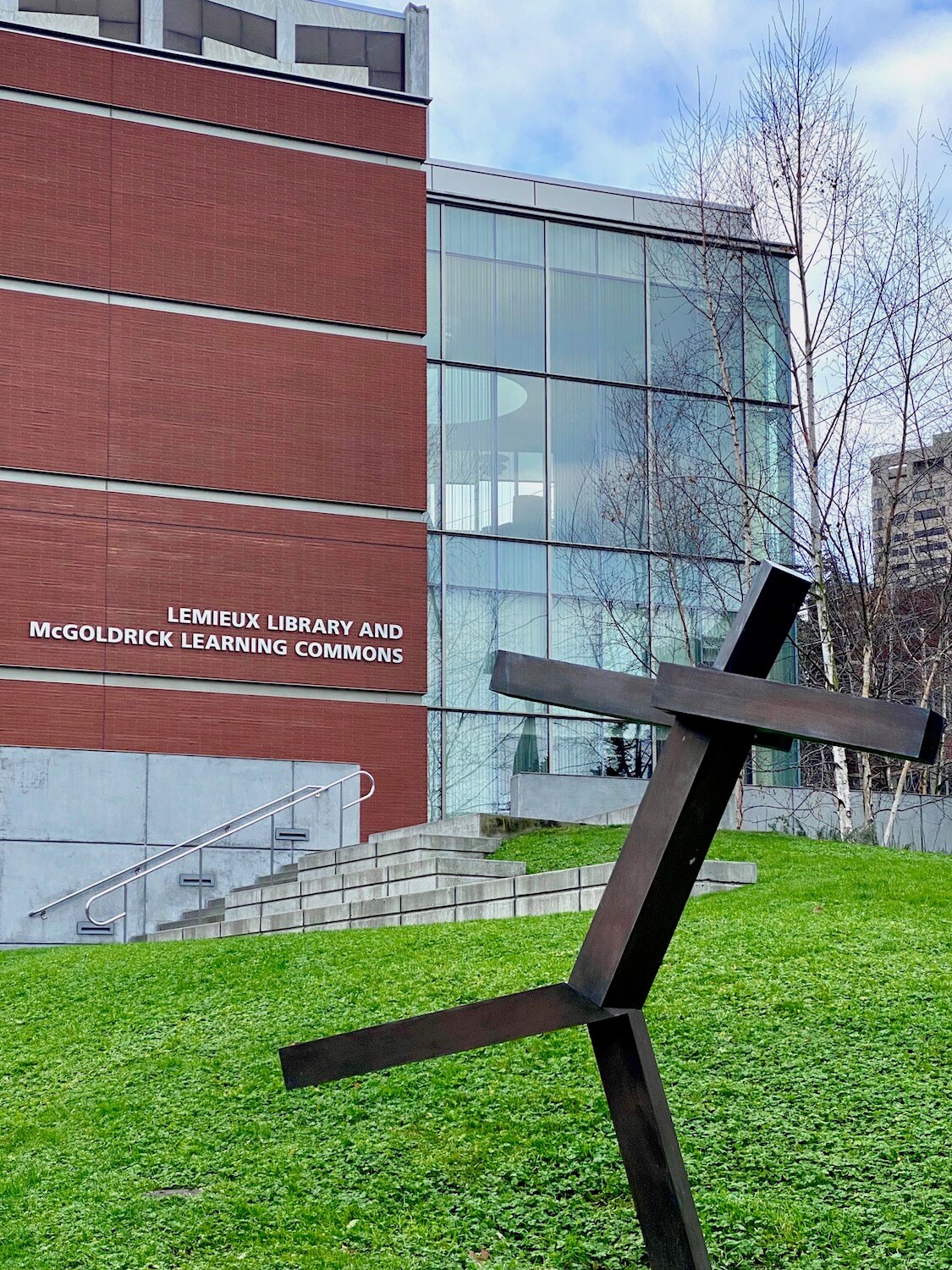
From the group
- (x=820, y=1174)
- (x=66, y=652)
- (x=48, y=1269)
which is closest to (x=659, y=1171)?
(x=820, y=1174)

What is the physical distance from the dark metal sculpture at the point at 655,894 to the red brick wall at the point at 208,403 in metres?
20.1

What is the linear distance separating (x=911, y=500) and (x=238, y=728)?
33.8 feet

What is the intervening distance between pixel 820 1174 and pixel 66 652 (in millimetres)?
18125

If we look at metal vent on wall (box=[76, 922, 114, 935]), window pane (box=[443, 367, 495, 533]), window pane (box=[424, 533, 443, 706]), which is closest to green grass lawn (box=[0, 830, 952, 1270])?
metal vent on wall (box=[76, 922, 114, 935])

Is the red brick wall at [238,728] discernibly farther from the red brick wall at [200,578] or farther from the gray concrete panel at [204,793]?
the gray concrete panel at [204,793]

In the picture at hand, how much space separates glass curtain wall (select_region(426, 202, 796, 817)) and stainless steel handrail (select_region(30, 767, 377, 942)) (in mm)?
4333

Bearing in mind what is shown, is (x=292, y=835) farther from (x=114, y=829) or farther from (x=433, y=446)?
(x=433, y=446)

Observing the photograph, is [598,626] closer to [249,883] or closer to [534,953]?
[249,883]

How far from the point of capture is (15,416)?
23.1 m

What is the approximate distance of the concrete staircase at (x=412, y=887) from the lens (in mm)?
12641

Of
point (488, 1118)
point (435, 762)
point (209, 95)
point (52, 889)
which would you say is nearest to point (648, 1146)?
point (488, 1118)

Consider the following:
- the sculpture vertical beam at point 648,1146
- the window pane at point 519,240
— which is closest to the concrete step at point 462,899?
the sculpture vertical beam at point 648,1146

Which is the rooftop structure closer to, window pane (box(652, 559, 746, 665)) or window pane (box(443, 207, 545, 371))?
window pane (box(443, 207, 545, 371))

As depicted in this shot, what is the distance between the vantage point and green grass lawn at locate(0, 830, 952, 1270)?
599 cm
